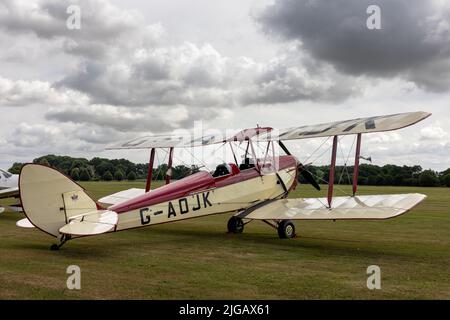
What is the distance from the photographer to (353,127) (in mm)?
9742

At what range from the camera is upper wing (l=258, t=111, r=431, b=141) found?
877cm

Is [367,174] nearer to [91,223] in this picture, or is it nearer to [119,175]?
[119,175]

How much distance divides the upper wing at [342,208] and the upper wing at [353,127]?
5.12 feet

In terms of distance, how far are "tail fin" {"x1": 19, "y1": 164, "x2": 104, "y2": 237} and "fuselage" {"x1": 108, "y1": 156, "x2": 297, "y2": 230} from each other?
2.87 ft

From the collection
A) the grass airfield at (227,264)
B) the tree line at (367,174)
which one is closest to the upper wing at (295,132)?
the grass airfield at (227,264)

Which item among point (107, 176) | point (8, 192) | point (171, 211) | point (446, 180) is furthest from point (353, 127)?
point (107, 176)

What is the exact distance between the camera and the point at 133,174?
99688 mm

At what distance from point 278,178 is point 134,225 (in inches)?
185

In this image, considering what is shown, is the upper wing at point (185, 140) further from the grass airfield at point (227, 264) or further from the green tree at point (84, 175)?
the green tree at point (84, 175)

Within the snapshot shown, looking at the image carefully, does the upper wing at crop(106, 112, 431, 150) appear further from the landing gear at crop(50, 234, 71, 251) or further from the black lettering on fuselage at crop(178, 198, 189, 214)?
the landing gear at crop(50, 234, 71, 251)

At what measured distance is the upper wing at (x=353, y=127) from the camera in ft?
28.8

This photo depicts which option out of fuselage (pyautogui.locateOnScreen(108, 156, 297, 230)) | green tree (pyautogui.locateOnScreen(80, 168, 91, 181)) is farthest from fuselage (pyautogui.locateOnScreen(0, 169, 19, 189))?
green tree (pyautogui.locateOnScreen(80, 168, 91, 181))
